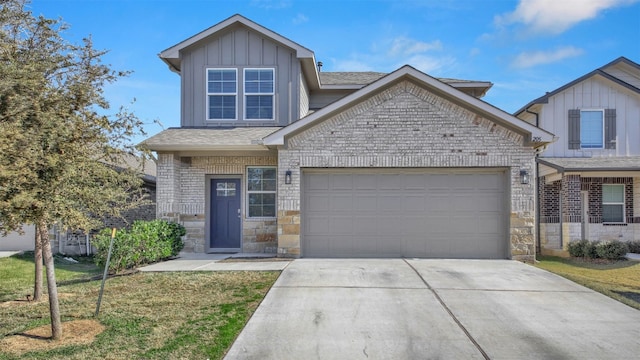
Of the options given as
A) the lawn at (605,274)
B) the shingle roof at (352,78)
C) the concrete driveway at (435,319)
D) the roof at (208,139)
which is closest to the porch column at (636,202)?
the lawn at (605,274)

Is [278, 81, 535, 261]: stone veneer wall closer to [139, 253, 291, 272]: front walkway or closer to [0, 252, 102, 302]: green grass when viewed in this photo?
[139, 253, 291, 272]: front walkway

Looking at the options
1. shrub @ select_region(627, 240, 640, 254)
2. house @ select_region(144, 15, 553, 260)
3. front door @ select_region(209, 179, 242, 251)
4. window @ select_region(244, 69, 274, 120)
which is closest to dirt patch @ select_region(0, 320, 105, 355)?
house @ select_region(144, 15, 553, 260)

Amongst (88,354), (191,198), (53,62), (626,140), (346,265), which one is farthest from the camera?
(626,140)

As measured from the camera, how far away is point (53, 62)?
5941 millimetres

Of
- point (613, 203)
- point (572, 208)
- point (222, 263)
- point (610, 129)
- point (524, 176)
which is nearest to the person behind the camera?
point (222, 263)

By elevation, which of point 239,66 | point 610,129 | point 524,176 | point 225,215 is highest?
point 239,66

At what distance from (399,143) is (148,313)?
7.19 metres

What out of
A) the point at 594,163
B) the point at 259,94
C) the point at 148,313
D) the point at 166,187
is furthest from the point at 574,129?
the point at 148,313

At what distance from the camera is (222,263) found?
1045 centimetres

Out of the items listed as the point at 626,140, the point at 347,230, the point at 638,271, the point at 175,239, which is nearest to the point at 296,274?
the point at 347,230

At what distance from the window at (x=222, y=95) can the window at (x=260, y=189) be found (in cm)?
200

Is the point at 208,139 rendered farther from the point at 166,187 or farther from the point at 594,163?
the point at 594,163

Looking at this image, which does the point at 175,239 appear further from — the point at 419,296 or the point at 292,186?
the point at 419,296

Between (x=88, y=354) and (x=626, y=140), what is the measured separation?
669 inches
